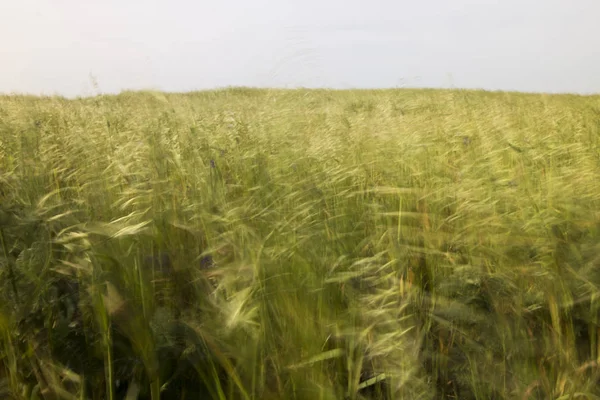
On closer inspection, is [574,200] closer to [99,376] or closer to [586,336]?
[586,336]

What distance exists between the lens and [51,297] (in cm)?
110

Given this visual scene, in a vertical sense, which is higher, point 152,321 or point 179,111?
point 179,111

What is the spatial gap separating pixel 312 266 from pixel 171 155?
3.46 ft

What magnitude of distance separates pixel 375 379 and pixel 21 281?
86 centimetres

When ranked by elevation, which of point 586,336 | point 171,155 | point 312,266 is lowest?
point 586,336

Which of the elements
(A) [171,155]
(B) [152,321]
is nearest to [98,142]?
(A) [171,155]

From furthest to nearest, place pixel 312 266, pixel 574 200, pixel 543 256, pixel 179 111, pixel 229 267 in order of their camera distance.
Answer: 1. pixel 179 111
2. pixel 574 200
3. pixel 543 256
4. pixel 312 266
5. pixel 229 267

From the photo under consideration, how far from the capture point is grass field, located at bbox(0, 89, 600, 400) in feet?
3.33

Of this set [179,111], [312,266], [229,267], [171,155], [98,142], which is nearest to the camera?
[229,267]

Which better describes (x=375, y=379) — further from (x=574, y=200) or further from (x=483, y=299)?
(x=574, y=200)

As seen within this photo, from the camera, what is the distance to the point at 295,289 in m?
1.14

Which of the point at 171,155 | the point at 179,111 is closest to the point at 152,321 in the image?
the point at 171,155

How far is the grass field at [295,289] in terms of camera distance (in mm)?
1015

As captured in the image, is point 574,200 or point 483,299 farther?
point 574,200
